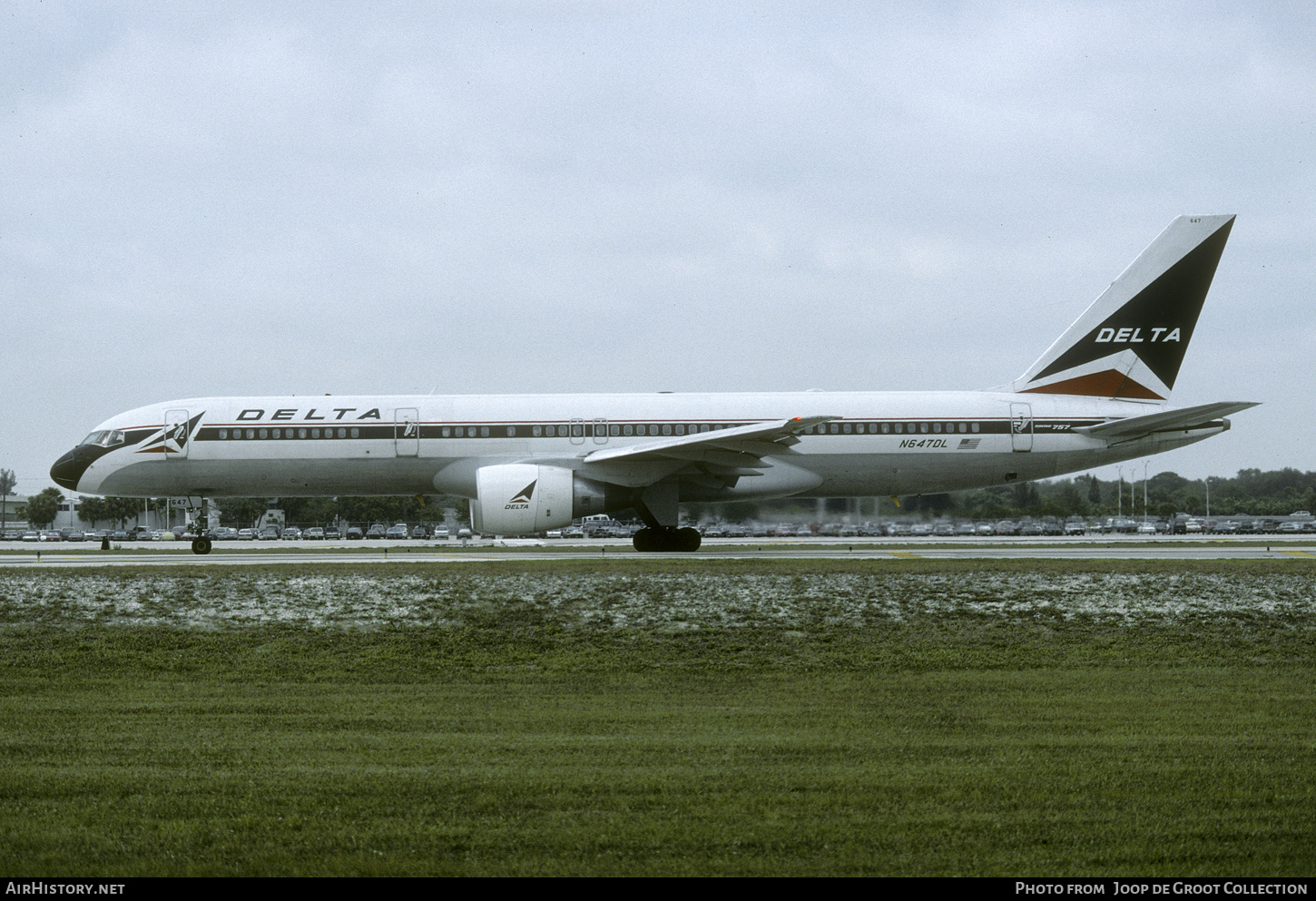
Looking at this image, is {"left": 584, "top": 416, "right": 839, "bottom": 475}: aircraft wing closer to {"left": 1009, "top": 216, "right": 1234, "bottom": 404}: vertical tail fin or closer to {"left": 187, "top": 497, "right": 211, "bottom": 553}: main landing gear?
{"left": 1009, "top": 216, "right": 1234, "bottom": 404}: vertical tail fin

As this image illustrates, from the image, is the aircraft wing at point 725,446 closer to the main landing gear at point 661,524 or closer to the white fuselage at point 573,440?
the white fuselage at point 573,440

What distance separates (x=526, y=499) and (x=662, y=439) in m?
3.74

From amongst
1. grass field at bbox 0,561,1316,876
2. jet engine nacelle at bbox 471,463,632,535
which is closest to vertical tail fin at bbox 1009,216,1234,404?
grass field at bbox 0,561,1316,876

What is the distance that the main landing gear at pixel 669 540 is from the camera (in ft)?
85.1

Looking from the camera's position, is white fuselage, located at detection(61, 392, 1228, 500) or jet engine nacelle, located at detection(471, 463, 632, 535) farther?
white fuselage, located at detection(61, 392, 1228, 500)

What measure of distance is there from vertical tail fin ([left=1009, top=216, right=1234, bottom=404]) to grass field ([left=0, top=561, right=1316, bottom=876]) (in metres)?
10.2

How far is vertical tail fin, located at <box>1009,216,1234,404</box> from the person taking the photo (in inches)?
1065

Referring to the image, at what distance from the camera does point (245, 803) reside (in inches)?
246

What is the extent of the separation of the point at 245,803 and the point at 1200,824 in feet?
17.3

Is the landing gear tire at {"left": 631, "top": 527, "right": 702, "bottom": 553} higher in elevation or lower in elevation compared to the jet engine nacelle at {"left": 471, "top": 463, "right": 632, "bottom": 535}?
lower

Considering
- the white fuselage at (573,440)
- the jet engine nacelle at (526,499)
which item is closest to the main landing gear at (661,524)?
the white fuselage at (573,440)

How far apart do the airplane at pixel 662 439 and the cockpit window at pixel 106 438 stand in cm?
4

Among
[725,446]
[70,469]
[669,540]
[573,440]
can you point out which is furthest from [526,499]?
[70,469]

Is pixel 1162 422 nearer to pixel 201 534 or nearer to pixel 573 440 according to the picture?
pixel 573 440
